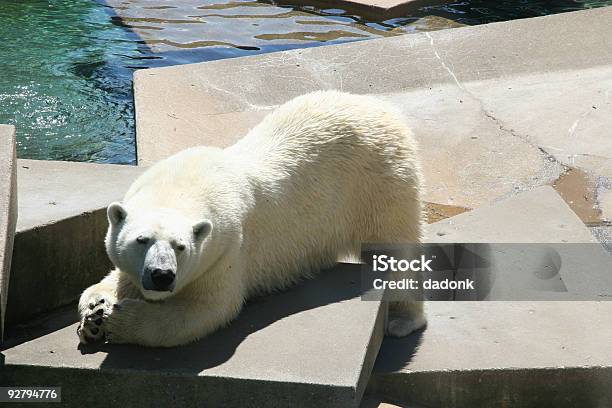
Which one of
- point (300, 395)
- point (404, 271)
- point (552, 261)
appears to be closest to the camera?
point (300, 395)

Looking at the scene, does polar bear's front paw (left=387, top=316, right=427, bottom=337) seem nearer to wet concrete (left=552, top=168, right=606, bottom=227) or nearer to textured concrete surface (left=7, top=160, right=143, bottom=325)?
textured concrete surface (left=7, top=160, right=143, bottom=325)

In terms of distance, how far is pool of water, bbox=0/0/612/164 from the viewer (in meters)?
7.57

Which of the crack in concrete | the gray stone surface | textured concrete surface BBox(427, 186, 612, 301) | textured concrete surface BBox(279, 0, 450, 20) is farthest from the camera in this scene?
textured concrete surface BBox(279, 0, 450, 20)

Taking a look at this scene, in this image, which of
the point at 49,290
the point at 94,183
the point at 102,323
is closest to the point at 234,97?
the point at 94,183

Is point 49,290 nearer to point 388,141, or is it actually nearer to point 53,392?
point 53,392

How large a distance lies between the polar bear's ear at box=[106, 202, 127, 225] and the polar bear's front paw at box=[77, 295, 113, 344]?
0.37 m

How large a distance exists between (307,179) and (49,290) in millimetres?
1227

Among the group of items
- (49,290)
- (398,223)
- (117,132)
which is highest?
(398,223)

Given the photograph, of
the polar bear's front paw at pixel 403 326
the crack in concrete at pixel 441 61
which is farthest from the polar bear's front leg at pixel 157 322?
the crack in concrete at pixel 441 61

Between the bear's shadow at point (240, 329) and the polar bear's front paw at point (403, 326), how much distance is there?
265mm

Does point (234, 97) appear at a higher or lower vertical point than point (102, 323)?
lower

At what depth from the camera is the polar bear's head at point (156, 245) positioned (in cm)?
326

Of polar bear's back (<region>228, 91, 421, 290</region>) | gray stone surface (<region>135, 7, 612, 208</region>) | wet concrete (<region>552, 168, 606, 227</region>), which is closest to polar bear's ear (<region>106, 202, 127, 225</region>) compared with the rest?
polar bear's back (<region>228, 91, 421, 290</region>)

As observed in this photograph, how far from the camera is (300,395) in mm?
3482
